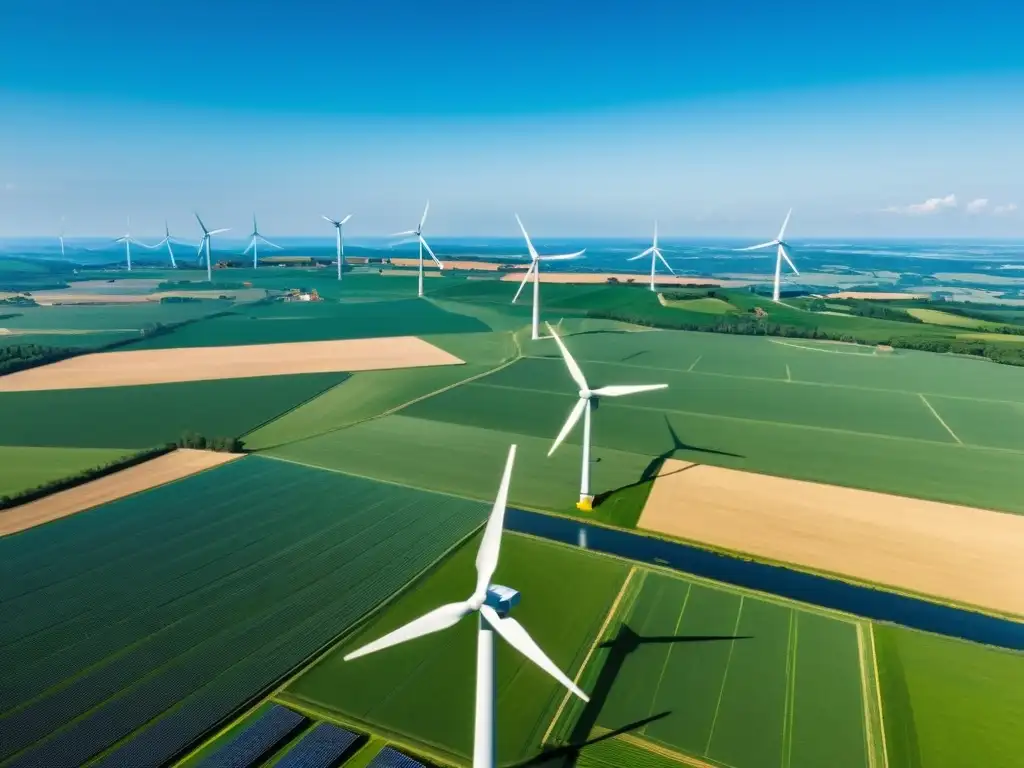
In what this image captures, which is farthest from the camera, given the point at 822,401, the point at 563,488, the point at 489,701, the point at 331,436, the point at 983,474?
the point at 822,401

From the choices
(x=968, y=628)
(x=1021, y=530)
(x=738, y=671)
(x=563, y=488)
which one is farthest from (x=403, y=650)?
(x=1021, y=530)

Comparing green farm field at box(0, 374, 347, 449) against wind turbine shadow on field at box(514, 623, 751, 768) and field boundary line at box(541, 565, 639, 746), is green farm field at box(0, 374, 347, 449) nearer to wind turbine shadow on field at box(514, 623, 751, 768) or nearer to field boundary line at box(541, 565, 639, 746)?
field boundary line at box(541, 565, 639, 746)

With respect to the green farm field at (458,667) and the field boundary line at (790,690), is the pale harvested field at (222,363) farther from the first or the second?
the field boundary line at (790,690)

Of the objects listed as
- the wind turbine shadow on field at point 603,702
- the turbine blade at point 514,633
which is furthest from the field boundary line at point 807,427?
the turbine blade at point 514,633

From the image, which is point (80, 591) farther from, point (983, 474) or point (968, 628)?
point (983, 474)

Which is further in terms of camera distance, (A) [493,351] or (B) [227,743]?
(A) [493,351]

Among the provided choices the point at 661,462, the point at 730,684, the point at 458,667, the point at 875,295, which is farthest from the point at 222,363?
the point at 875,295

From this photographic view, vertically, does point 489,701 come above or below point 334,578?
above
